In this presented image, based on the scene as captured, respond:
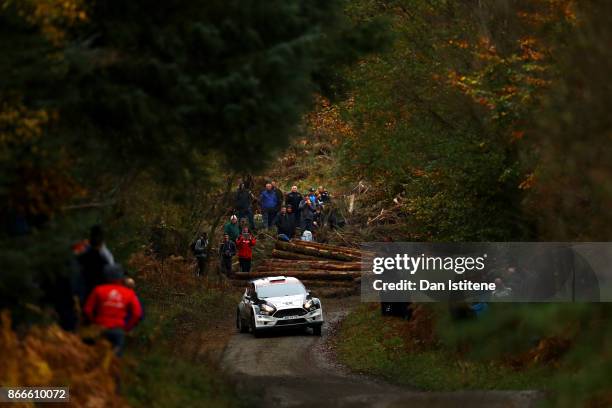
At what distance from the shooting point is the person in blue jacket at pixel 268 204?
1704 inches

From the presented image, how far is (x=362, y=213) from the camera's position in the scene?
44.4 meters

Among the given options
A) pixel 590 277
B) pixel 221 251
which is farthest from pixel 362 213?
pixel 590 277

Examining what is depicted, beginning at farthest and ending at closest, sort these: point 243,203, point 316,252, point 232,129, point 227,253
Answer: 1. point 243,203
2. point 316,252
3. point 227,253
4. point 232,129

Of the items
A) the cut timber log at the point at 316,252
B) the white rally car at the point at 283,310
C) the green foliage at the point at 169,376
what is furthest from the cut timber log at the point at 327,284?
the green foliage at the point at 169,376

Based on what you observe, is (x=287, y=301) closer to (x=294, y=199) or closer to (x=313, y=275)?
(x=313, y=275)

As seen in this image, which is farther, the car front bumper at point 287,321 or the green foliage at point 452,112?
the car front bumper at point 287,321

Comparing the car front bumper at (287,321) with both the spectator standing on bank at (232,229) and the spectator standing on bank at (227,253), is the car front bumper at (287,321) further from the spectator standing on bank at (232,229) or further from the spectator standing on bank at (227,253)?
the spectator standing on bank at (232,229)

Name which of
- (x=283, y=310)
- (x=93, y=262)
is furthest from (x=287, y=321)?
(x=93, y=262)

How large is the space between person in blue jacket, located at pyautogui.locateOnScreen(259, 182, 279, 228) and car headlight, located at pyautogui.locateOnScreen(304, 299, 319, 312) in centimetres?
1314

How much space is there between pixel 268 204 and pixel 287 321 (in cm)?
1360

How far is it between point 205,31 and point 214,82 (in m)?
0.71

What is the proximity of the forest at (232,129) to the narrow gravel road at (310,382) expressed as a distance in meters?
0.94

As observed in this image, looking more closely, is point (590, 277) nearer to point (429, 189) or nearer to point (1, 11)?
point (1, 11)

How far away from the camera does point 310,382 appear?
22.4 meters
